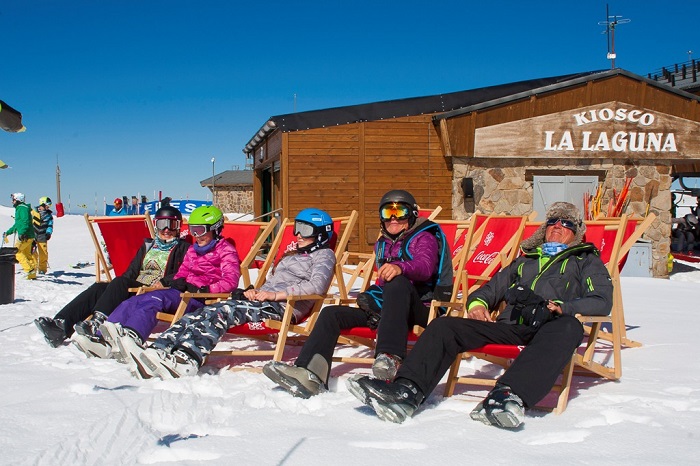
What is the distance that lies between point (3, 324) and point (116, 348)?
2.29 m

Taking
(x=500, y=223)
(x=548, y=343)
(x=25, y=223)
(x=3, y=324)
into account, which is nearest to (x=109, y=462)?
(x=548, y=343)

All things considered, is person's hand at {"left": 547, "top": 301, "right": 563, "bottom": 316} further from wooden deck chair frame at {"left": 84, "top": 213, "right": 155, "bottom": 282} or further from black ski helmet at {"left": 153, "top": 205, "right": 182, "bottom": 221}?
wooden deck chair frame at {"left": 84, "top": 213, "right": 155, "bottom": 282}

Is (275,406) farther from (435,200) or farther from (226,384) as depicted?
(435,200)

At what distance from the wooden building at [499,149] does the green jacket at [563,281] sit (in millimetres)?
7399

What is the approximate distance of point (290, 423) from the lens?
2.83 m

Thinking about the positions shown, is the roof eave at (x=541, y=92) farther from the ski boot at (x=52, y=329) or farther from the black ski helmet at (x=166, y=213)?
the ski boot at (x=52, y=329)

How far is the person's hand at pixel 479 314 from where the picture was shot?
342cm

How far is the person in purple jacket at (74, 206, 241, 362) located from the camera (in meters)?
3.94

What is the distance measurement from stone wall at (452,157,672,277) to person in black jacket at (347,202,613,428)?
299 inches

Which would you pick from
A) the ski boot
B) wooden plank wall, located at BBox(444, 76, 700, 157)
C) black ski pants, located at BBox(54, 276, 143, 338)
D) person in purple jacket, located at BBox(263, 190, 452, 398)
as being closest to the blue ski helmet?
person in purple jacket, located at BBox(263, 190, 452, 398)

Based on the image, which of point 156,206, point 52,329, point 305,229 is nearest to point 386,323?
point 305,229

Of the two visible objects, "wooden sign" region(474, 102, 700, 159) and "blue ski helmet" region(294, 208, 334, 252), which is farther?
"wooden sign" region(474, 102, 700, 159)

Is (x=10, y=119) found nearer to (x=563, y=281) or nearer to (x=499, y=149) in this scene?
(x=563, y=281)

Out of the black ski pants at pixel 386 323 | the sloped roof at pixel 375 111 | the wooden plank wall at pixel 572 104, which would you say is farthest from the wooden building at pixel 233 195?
the black ski pants at pixel 386 323
